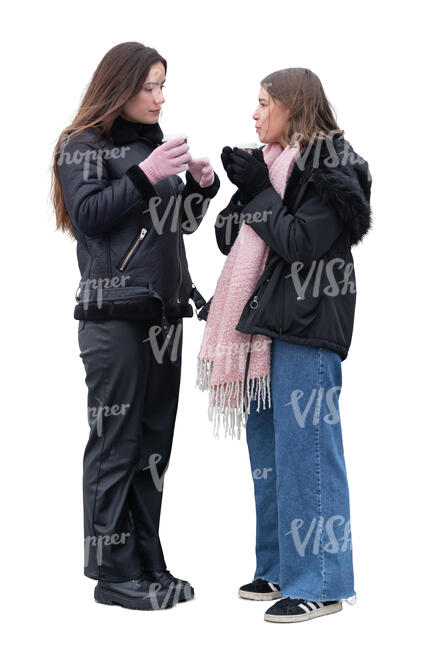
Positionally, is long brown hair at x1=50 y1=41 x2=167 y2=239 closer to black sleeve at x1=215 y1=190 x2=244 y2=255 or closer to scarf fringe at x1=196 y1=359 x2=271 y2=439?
black sleeve at x1=215 y1=190 x2=244 y2=255

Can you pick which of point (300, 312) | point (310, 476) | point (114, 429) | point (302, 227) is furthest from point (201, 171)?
point (310, 476)

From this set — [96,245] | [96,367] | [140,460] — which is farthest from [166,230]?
[140,460]

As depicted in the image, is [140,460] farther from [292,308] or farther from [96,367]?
[292,308]

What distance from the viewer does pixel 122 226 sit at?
4.91 meters

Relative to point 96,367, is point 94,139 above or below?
above

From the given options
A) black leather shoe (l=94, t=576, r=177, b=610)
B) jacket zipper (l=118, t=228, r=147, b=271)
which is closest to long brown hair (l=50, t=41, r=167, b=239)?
jacket zipper (l=118, t=228, r=147, b=271)

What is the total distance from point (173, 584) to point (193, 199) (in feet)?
4.93

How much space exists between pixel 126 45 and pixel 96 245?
2.53ft

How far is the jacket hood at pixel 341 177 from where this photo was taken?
15.2ft

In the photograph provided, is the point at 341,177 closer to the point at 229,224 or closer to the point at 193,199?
the point at 229,224

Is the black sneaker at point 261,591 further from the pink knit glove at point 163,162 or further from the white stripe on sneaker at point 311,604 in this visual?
the pink knit glove at point 163,162

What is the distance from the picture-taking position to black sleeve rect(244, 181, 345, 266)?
4.65 metres

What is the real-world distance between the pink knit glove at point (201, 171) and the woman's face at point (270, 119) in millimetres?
279

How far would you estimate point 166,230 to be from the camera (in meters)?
5.00
